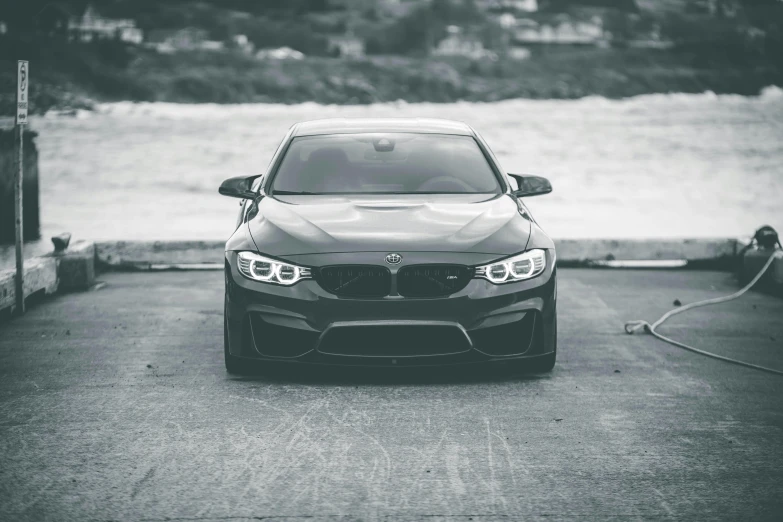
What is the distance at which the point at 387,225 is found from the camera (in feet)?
20.1

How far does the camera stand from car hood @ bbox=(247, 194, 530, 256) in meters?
5.93

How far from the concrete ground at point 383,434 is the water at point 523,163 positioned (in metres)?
7.02

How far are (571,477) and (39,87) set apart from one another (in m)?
107

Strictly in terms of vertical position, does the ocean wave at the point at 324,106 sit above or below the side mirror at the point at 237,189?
below

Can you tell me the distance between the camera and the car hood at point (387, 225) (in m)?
5.93

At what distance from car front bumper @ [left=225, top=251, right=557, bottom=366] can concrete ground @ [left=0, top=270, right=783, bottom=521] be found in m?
0.21

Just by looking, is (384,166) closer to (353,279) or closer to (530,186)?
(530,186)

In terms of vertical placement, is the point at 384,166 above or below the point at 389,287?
above

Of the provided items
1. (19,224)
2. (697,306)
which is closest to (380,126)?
(19,224)

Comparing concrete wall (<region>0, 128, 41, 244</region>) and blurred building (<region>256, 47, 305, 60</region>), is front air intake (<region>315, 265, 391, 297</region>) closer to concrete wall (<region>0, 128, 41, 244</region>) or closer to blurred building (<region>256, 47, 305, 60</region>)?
concrete wall (<region>0, 128, 41, 244</region>)

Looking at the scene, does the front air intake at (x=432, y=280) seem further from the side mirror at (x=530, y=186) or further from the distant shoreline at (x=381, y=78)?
the distant shoreline at (x=381, y=78)

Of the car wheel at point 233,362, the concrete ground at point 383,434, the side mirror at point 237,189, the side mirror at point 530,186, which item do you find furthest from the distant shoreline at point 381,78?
the car wheel at point 233,362

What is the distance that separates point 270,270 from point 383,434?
131 centimetres

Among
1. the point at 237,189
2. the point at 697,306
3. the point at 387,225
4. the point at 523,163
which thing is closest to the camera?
the point at 387,225
